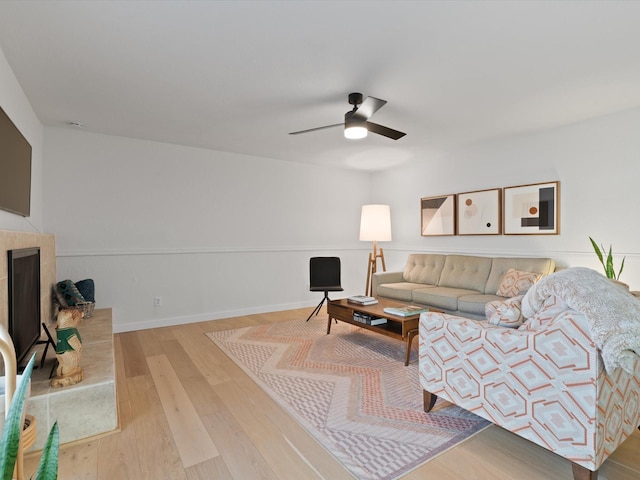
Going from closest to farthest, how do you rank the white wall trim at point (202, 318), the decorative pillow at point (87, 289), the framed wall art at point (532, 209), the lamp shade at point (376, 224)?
the decorative pillow at point (87, 289)
the framed wall art at point (532, 209)
the white wall trim at point (202, 318)
the lamp shade at point (376, 224)

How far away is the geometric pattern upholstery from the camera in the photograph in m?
1.39

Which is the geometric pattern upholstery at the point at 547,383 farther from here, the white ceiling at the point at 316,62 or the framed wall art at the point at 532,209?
the framed wall art at the point at 532,209

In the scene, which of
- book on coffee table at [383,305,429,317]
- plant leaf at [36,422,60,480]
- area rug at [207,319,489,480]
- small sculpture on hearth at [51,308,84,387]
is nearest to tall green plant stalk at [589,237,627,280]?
book on coffee table at [383,305,429,317]

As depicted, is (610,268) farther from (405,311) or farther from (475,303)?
(405,311)

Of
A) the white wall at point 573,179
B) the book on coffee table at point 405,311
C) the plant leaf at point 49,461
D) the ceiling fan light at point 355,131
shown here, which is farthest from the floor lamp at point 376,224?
the plant leaf at point 49,461

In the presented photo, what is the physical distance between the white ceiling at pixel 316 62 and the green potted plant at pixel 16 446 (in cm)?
183

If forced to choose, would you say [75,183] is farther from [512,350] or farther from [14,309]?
[512,350]

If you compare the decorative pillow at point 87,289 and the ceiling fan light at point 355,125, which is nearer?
the ceiling fan light at point 355,125

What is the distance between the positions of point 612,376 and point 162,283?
4170 millimetres

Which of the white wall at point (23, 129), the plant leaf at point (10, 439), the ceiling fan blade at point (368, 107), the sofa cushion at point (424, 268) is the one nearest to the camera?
the plant leaf at point (10, 439)

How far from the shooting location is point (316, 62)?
90.0 inches

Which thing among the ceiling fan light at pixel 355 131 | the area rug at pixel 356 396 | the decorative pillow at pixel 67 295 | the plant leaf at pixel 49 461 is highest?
the ceiling fan light at pixel 355 131

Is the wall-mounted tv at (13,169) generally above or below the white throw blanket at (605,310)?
above

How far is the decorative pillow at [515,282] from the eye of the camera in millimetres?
3457
